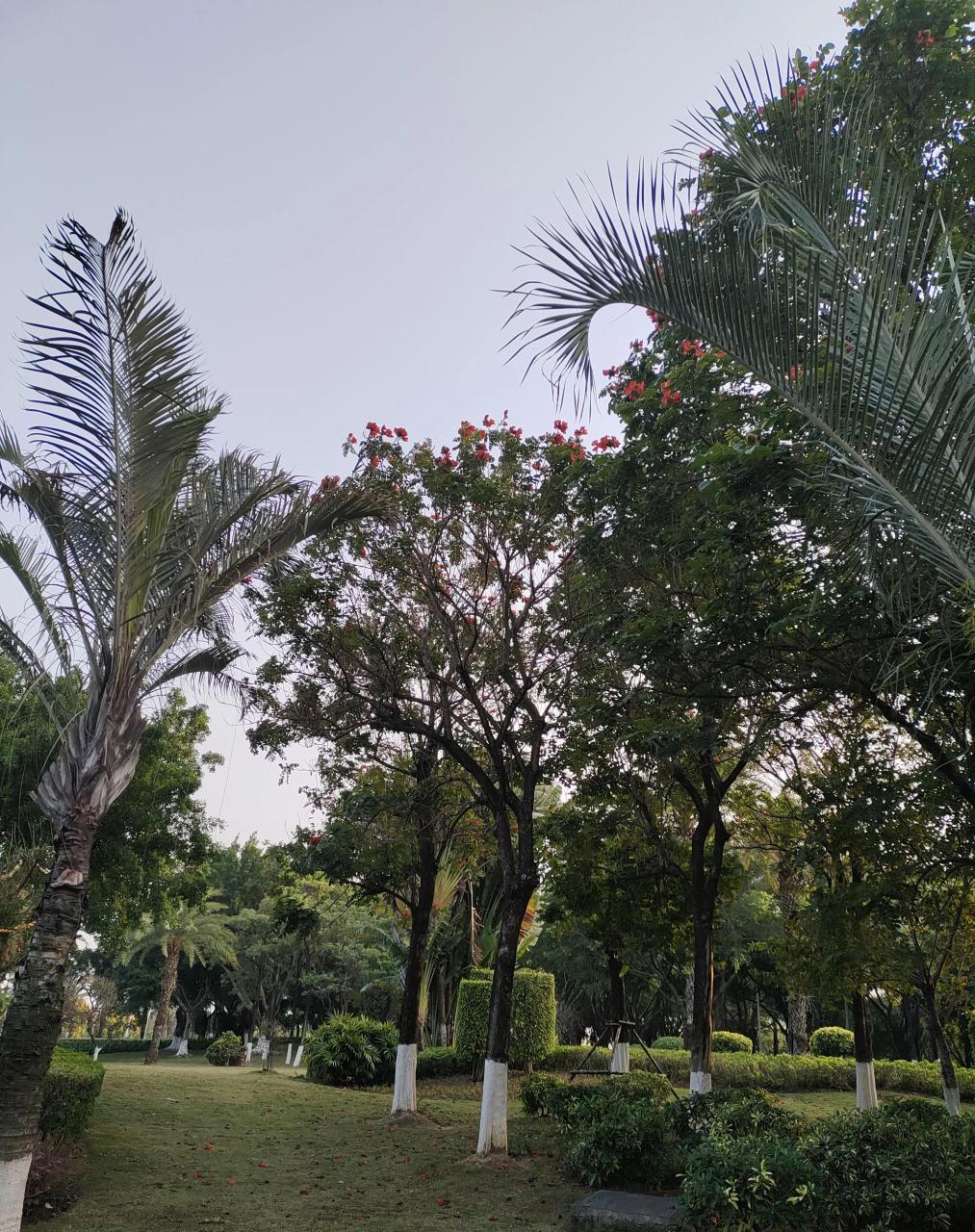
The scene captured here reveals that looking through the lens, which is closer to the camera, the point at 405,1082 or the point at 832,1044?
the point at 405,1082

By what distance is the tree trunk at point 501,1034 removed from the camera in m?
10.1

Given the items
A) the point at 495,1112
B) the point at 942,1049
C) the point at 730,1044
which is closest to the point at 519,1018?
the point at 730,1044

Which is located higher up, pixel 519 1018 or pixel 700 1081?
pixel 519 1018

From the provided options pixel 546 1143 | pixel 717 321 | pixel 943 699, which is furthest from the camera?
pixel 546 1143

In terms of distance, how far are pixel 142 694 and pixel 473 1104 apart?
11340 millimetres

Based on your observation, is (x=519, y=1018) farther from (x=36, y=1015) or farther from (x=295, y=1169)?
(x=36, y=1015)

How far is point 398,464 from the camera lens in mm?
11578

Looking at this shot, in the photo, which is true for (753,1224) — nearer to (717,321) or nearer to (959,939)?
(717,321)

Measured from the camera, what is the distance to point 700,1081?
1084cm

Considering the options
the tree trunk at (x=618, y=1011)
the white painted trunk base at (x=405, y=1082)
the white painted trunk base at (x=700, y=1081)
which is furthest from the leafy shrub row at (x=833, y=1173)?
the tree trunk at (x=618, y=1011)

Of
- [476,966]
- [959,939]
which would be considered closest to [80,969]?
[476,966]

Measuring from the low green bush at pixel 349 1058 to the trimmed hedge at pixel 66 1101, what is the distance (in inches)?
358

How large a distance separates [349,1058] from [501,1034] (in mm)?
9346

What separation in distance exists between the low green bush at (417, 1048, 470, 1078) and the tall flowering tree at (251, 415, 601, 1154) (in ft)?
28.1
